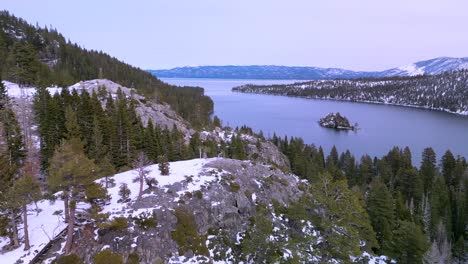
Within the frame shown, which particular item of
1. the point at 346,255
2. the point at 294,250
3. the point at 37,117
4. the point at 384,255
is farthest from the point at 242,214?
the point at 37,117

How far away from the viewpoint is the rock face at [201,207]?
23781mm

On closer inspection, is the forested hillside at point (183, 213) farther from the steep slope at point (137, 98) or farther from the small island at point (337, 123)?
the small island at point (337, 123)

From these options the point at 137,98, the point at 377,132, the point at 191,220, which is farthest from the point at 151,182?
the point at 377,132

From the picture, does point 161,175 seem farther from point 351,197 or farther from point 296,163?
point 296,163

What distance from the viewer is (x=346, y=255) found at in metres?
21.9

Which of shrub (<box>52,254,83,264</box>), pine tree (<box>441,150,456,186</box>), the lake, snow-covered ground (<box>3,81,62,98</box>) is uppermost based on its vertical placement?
snow-covered ground (<box>3,81,62,98</box>)

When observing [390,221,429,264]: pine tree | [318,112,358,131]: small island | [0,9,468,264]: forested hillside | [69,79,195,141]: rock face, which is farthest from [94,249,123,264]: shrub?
[318,112,358,131]: small island

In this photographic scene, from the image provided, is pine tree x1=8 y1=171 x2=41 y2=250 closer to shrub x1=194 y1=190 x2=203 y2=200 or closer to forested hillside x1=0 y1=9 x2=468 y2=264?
forested hillside x1=0 y1=9 x2=468 y2=264

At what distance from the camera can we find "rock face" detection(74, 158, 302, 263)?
78.0 ft

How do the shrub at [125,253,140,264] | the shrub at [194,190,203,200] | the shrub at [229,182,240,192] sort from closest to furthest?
the shrub at [125,253,140,264] < the shrub at [194,190,203,200] < the shrub at [229,182,240,192]

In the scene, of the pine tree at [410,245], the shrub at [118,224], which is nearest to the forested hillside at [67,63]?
the shrub at [118,224]

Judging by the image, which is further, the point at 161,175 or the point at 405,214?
the point at 405,214

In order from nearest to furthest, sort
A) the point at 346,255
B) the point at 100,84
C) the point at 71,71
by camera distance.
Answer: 1. the point at 346,255
2. the point at 100,84
3. the point at 71,71

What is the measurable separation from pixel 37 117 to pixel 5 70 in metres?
49.1
